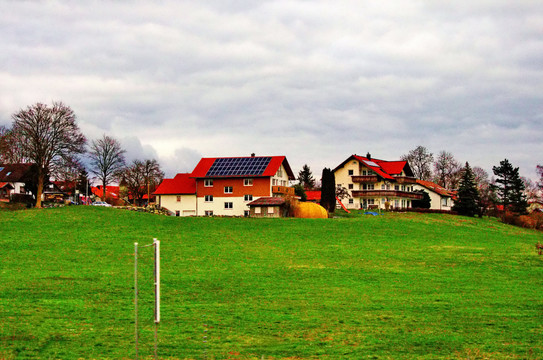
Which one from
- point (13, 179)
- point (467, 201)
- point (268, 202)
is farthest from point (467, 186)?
point (13, 179)

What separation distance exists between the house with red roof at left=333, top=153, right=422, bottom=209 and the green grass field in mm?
51561

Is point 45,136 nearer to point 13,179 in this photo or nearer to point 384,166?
point 13,179

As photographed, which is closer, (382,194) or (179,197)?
(179,197)

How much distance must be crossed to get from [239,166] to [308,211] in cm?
1883

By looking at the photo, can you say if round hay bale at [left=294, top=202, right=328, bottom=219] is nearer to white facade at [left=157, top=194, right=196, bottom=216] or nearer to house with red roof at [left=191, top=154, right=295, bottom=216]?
house with red roof at [left=191, top=154, right=295, bottom=216]

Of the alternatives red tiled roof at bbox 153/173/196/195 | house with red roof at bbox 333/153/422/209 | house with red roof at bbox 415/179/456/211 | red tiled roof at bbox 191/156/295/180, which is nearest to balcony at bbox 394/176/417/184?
house with red roof at bbox 333/153/422/209

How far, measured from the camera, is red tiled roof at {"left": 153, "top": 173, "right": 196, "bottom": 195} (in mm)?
88312

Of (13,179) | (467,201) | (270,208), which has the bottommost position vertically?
(270,208)

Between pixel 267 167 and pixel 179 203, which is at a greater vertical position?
pixel 267 167

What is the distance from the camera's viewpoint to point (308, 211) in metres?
72.1

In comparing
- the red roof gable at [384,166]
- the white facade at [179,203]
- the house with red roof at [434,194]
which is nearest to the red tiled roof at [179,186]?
the white facade at [179,203]

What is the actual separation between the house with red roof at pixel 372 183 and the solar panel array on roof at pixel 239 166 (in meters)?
22.3

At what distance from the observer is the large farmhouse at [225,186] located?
84312mm

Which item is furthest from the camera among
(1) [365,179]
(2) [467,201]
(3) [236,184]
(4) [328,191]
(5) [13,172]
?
(5) [13,172]
